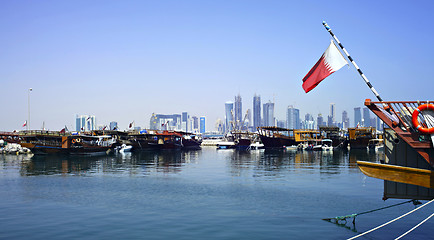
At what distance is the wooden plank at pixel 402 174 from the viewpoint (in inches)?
626

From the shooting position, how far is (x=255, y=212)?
88.6 feet

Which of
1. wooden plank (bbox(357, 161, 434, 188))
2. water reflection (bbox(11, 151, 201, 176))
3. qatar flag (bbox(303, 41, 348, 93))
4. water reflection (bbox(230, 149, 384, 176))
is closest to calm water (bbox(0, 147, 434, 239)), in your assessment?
wooden plank (bbox(357, 161, 434, 188))

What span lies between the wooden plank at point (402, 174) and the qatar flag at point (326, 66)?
464 cm

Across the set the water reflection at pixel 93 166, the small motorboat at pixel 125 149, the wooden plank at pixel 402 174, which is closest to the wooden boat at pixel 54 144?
the water reflection at pixel 93 166

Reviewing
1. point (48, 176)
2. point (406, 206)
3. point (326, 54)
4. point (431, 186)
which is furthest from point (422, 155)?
point (48, 176)

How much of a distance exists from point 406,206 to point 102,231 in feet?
73.2

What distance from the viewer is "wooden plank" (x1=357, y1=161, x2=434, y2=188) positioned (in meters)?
15.9

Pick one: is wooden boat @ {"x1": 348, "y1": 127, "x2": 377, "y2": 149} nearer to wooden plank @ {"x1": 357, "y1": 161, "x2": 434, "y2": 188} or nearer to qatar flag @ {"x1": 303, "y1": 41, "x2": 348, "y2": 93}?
qatar flag @ {"x1": 303, "y1": 41, "x2": 348, "y2": 93}

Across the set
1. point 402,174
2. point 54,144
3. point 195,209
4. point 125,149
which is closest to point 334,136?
point 125,149

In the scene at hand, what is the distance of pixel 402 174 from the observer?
54.1 ft

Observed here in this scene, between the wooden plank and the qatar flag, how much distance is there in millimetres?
4641

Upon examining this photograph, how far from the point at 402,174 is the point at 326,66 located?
6199 millimetres

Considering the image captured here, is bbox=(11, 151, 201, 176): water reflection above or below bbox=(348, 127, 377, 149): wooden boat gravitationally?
below

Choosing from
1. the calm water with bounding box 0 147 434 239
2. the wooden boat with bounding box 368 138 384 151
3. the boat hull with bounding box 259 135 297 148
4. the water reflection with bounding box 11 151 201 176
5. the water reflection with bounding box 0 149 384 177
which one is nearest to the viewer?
the calm water with bounding box 0 147 434 239
